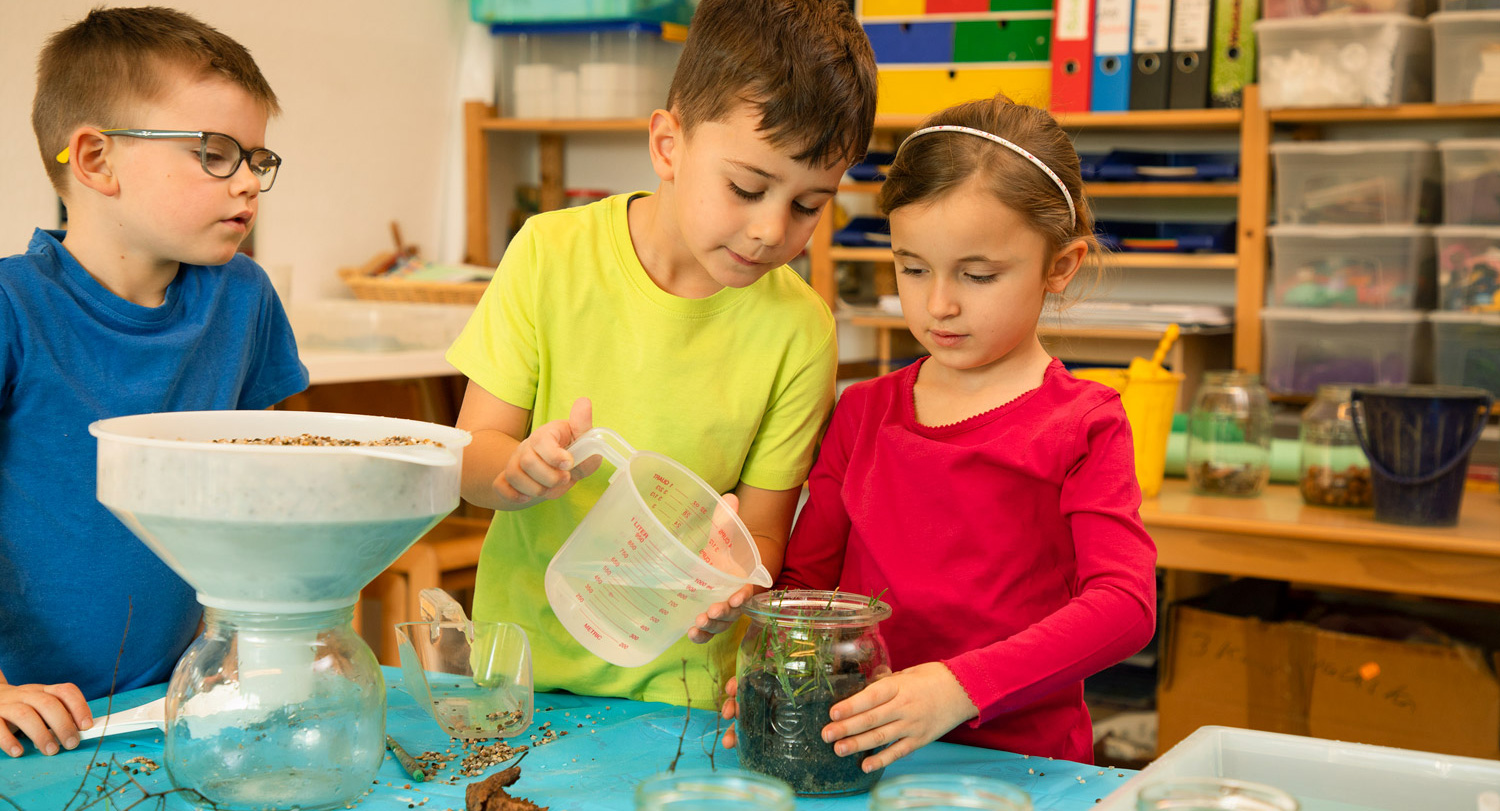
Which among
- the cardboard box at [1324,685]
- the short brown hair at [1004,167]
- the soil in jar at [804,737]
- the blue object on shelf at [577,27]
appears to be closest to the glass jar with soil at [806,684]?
the soil in jar at [804,737]

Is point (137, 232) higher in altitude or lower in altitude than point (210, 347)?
higher

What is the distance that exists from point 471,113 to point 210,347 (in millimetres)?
2341

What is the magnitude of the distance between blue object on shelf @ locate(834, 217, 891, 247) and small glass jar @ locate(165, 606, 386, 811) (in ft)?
7.68

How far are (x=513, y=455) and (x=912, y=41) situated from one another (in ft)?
7.55

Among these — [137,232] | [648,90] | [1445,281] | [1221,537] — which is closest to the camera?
[137,232]

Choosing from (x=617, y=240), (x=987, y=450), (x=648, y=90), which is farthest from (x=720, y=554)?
(x=648, y=90)

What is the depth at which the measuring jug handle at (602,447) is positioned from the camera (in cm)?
85

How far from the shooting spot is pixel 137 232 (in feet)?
3.51

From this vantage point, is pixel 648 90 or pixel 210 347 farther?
pixel 648 90

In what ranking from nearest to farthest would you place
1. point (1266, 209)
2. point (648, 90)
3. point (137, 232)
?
point (137, 232) < point (1266, 209) < point (648, 90)

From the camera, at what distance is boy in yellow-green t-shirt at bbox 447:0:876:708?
42.0 inches

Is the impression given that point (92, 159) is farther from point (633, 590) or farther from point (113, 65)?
point (633, 590)

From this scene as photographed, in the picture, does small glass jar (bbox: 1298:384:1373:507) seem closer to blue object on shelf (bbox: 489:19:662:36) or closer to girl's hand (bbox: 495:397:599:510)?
girl's hand (bbox: 495:397:599:510)

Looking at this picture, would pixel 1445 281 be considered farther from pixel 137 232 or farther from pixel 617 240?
pixel 137 232
